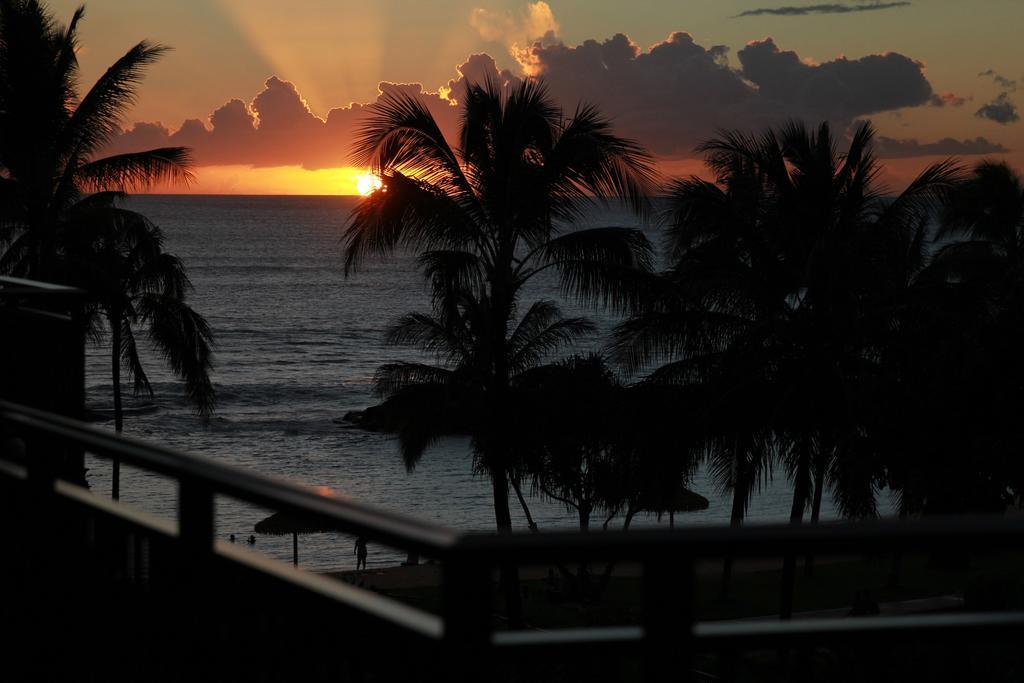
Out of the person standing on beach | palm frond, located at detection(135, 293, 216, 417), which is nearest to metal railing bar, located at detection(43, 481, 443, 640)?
palm frond, located at detection(135, 293, 216, 417)

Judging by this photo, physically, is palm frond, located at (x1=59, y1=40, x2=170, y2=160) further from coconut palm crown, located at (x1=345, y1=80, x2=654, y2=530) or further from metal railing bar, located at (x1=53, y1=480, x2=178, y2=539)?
metal railing bar, located at (x1=53, y1=480, x2=178, y2=539)

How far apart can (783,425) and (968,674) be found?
17.9m

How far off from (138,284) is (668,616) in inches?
1090

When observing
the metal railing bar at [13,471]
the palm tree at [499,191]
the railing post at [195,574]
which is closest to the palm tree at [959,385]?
the palm tree at [499,191]

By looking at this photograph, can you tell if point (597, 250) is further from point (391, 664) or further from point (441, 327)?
point (391, 664)

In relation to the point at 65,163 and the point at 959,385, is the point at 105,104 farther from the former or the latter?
the point at 959,385

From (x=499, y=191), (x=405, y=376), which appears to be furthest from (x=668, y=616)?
(x=405, y=376)

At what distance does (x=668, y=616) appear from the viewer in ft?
6.75

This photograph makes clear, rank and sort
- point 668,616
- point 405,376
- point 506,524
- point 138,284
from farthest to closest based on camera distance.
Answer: point 138,284 → point 405,376 → point 506,524 → point 668,616

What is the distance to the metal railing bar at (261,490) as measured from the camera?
195 cm

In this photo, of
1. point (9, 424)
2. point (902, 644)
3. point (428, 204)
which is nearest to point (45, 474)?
point (9, 424)

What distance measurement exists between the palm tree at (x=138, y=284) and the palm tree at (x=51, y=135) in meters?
0.59

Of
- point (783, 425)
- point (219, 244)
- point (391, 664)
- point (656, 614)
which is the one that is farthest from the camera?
point (219, 244)

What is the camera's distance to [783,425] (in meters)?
Result: 20.4
